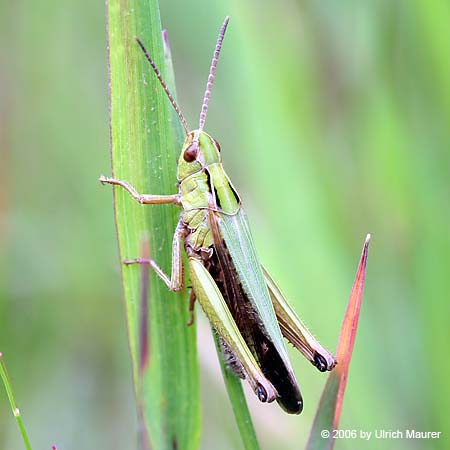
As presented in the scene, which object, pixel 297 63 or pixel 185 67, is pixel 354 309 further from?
pixel 185 67

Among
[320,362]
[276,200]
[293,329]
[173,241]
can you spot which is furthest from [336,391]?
[276,200]

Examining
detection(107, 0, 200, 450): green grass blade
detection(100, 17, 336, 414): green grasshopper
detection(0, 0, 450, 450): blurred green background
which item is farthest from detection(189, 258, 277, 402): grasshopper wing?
detection(0, 0, 450, 450): blurred green background

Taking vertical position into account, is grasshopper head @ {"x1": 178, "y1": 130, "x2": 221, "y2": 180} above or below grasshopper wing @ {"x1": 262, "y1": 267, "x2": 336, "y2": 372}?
above

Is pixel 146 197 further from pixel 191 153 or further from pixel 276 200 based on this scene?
pixel 276 200

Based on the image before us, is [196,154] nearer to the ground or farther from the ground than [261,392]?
farther from the ground

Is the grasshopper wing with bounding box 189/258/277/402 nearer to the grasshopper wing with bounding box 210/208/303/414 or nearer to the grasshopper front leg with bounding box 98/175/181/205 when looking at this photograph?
the grasshopper wing with bounding box 210/208/303/414

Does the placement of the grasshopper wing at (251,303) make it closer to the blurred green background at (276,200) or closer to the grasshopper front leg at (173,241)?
the grasshopper front leg at (173,241)

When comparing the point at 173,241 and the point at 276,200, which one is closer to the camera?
the point at 173,241
